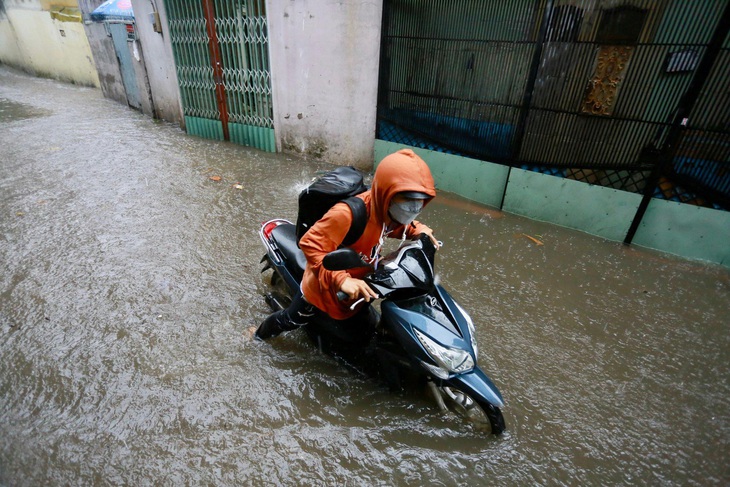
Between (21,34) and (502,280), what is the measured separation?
68.0 feet

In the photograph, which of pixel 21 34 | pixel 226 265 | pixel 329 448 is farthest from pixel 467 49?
pixel 21 34

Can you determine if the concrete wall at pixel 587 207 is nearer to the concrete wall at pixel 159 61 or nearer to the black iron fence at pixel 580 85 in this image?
the black iron fence at pixel 580 85

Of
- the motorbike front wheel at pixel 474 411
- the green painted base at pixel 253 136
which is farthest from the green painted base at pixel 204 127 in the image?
the motorbike front wheel at pixel 474 411

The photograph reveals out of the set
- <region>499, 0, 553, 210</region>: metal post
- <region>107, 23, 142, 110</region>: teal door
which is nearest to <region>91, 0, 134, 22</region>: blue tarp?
<region>107, 23, 142, 110</region>: teal door

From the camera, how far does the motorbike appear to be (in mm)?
1875

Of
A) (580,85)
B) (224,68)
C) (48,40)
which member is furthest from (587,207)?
(48,40)

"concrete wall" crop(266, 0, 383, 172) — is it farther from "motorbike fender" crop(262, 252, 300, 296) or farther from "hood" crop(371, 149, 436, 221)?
"hood" crop(371, 149, 436, 221)

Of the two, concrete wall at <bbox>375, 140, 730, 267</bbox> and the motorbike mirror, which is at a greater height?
the motorbike mirror

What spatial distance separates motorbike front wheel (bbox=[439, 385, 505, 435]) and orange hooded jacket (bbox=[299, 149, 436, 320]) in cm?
77

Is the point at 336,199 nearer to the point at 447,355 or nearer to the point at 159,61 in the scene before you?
the point at 447,355

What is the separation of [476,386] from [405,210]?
966 mm

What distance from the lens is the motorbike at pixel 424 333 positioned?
188 cm

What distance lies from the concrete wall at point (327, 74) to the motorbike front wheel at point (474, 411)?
14.4 feet

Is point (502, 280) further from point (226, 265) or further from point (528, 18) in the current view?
point (528, 18)
